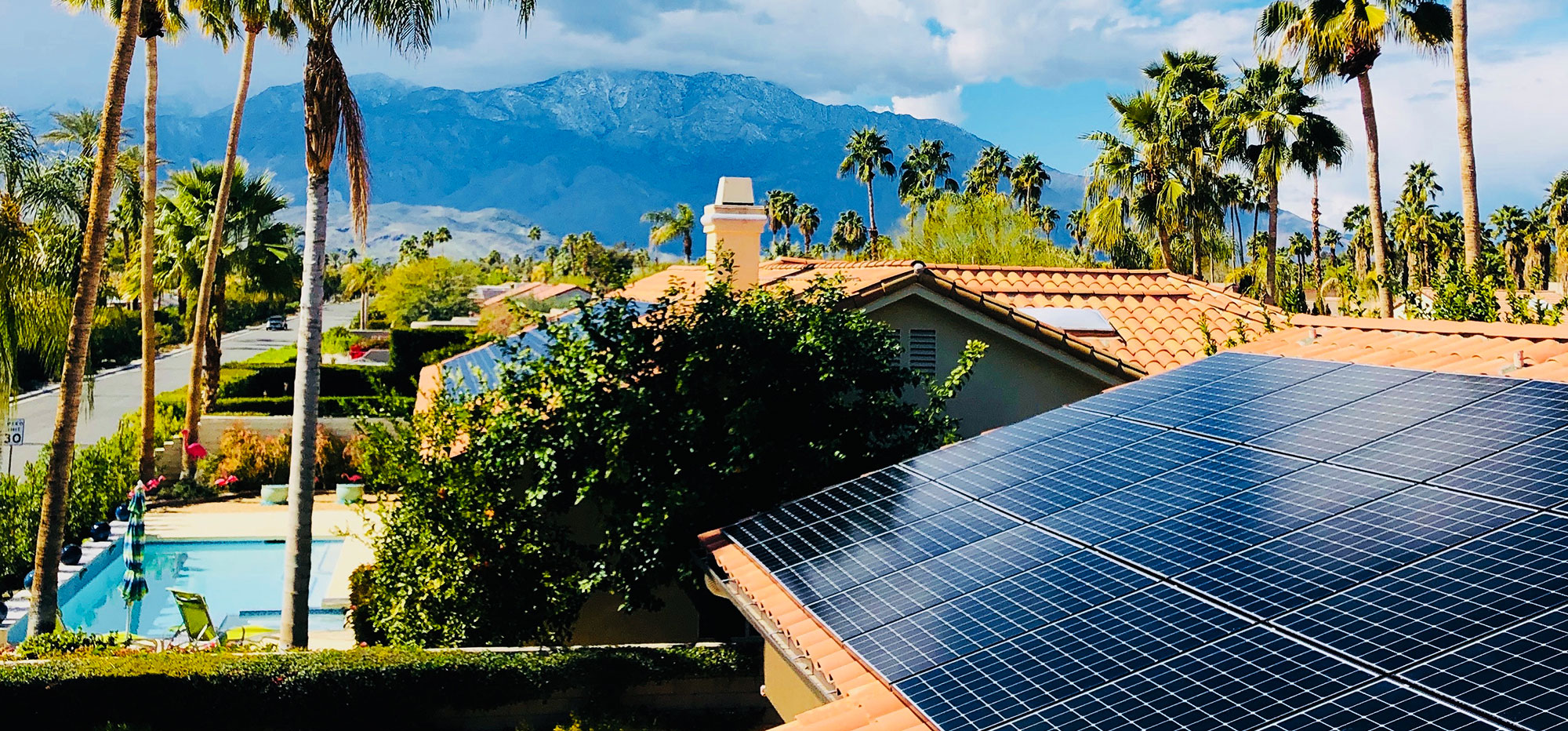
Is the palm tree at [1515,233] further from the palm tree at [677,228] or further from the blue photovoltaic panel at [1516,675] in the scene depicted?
the blue photovoltaic panel at [1516,675]

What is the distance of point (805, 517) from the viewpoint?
9742 mm

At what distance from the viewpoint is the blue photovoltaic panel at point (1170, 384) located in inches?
408

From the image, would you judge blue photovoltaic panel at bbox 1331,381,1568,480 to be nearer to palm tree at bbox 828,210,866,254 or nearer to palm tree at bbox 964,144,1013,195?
palm tree at bbox 964,144,1013,195

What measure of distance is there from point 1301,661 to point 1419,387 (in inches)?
179

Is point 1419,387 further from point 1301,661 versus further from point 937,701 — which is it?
point 937,701

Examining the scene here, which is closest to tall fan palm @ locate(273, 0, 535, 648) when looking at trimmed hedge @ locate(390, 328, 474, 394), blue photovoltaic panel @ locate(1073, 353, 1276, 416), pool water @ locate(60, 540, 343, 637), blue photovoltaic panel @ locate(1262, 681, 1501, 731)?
pool water @ locate(60, 540, 343, 637)

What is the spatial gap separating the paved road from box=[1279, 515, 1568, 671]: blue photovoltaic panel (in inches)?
917

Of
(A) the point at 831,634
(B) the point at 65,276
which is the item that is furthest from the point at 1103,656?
(B) the point at 65,276

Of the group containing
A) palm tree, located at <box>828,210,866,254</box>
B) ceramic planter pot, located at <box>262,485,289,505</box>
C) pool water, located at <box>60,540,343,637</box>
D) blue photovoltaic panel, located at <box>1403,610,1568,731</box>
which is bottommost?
pool water, located at <box>60,540,343,637</box>

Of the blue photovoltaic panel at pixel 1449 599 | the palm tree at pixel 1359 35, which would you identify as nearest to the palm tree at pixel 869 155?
the palm tree at pixel 1359 35

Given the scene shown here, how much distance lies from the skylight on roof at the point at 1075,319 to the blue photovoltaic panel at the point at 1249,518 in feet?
38.3

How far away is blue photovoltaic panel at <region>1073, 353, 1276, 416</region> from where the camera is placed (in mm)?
10359

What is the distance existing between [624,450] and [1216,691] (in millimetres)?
8487

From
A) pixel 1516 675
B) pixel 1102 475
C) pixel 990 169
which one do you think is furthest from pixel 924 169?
pixel 1516 675
